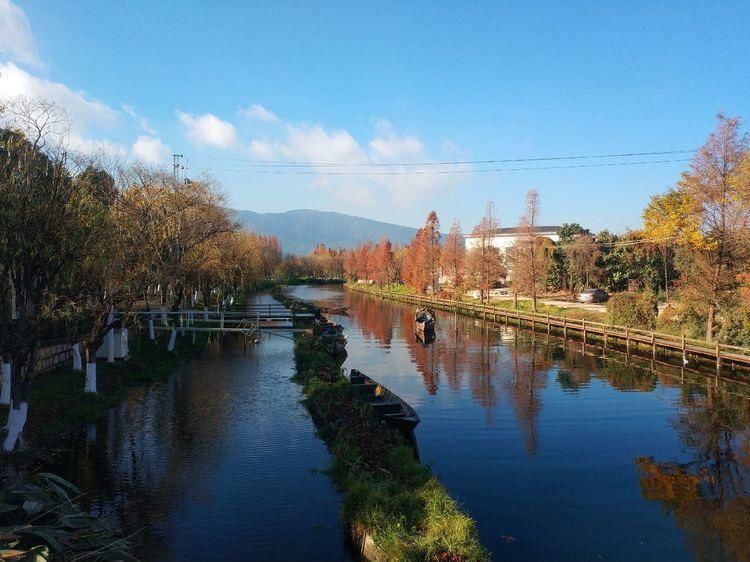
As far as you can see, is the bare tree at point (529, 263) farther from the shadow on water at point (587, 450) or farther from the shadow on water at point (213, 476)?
the shadow on water at point (213, 476)

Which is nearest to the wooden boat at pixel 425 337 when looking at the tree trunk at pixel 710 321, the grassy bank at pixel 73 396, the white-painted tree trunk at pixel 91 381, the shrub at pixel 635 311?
the shrub at pixel 635 311

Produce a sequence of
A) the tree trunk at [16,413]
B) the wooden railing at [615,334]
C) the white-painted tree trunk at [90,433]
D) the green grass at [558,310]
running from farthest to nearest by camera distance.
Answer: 1. the green grass at [558,310]
2. the wooden railing at [615,334]
3. the white-painted tree trunk at [90,433]
4. the tree trunk at [16,413]

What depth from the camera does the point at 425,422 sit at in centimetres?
1967

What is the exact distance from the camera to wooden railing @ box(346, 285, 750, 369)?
2775 cm

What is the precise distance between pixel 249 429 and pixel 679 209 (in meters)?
36.5

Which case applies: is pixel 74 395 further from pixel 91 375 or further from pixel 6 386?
pixel 6 386

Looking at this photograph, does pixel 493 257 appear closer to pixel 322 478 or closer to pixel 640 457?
pixel 640 457

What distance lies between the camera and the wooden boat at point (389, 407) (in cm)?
1641

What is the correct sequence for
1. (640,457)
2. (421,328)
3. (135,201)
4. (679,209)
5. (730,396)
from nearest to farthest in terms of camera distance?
(640,457) < (730,396) < (135,201) < (679,209) < (421,328)

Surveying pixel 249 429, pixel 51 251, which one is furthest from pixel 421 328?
pixel 51 251

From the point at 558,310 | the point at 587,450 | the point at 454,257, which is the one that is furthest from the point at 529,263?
the point at 587,450

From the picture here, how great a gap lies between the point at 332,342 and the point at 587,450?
18823mm

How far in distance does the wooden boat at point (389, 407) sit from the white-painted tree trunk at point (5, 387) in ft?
34.8

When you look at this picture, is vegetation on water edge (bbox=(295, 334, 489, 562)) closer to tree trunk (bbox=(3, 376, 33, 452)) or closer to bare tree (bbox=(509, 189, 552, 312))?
tree trunk (bbox=(3, 376, 33, 452))
